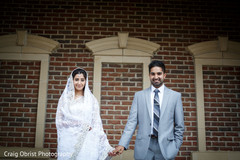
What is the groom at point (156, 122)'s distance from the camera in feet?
7.97

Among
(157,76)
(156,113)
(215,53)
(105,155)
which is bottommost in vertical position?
(105,155)

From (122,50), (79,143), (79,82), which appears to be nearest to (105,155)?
(79,143)

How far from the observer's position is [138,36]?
4.21 meters

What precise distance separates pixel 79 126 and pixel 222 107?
261cm

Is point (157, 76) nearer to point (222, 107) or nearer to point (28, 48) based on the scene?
point (222, 107)

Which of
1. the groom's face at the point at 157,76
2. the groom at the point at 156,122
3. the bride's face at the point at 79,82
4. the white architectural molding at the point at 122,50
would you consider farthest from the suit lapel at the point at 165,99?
the white architectural molding at the point at 122,50

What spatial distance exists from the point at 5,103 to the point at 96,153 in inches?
82.1

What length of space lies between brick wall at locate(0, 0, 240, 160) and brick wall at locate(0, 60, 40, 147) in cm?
8

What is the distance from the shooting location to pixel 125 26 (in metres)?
4.23

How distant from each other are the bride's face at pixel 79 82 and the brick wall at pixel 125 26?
102 cm

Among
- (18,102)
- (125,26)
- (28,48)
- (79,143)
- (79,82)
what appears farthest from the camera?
(125,26)

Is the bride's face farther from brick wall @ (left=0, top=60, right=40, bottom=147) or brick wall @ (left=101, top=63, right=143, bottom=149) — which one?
brick wall @ (left=0, top=60, right=40, bottom=147)

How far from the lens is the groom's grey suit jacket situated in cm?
243

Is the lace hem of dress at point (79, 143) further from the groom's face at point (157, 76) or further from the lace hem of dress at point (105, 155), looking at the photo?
the groom's face at point (157, 76)
